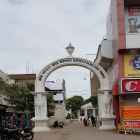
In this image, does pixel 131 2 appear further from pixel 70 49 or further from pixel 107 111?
pixel 107 111

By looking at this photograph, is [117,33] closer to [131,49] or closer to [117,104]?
[131,49]

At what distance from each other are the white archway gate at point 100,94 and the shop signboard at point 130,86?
13.6 feet

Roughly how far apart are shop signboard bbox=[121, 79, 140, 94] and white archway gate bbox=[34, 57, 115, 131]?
Result: 413 cm

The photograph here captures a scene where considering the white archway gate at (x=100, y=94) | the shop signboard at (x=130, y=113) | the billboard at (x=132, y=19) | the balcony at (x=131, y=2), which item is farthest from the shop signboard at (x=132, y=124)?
the balcony at (x=131, y=2)

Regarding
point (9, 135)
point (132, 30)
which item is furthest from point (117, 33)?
point (9, 135)

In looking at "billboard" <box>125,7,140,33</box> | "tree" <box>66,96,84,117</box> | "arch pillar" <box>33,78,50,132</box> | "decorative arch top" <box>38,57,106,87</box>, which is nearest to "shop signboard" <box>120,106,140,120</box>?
"decorative arch top" <box>38,57,106,87</box>

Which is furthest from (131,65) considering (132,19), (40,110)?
(40,110)

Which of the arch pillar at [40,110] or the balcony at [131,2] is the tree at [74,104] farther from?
the balcony at [131,2]

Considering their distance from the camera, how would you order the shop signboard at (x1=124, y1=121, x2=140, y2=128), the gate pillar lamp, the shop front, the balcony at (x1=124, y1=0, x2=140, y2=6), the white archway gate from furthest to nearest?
the gate pillar lamp < the white archway gate < the balcony at (x1=124, y1=0, x2=140, y2=6) < the shop front < the shop signboard at (x1=124, y1=121, x2=140, y2=128)

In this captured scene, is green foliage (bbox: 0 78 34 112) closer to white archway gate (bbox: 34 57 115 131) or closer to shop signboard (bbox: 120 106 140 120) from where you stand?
white archway gate (bbox: 34 57 115 131)

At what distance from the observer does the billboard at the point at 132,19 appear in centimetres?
4422

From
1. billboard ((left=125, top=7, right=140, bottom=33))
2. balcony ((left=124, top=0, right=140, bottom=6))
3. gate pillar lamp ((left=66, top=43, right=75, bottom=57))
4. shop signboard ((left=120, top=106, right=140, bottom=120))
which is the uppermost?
balcony ((left=124, top=0, right=140, bottom=6))

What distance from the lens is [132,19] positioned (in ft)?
146

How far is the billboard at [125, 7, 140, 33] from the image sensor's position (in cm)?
4422
